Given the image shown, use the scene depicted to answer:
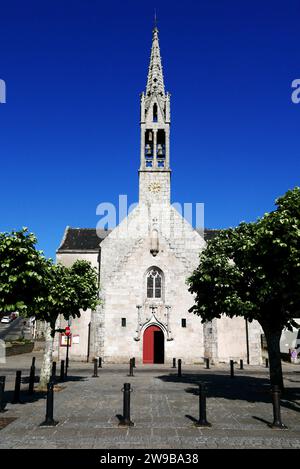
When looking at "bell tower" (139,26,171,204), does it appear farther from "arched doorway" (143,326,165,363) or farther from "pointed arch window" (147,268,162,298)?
"arched doorway" (143,326,165,363)

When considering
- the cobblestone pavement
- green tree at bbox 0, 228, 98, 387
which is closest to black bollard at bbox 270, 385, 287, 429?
the cobblestone pavement

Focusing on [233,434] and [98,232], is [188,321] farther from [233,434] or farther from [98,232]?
[233,434]

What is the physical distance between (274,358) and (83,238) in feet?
88.5

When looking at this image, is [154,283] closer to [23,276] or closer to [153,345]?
[153,345]

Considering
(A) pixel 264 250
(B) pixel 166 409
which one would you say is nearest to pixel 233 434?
(B) pixel 166 409

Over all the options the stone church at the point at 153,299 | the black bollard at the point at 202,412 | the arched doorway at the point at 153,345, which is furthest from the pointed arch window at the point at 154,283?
the black bollard at the point at 202,412

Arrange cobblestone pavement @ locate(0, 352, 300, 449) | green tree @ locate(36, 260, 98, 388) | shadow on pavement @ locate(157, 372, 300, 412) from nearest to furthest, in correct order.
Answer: cobblestone pavement @ locate(0, 352, 300, 449) < shadow on pavement @ locate(157, 372, 300, 412) < green tree @ locate(36, 260, 98, 388)

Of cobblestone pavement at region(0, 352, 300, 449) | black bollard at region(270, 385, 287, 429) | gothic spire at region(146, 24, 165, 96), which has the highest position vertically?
gothic spire at region(146, 24, 165, 96)

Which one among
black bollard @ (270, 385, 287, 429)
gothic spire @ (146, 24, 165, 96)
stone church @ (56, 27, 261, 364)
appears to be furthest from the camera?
gothic spire @ (146, 24, 165, 96)

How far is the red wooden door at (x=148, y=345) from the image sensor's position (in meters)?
28.8

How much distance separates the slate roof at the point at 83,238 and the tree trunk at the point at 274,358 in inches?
912

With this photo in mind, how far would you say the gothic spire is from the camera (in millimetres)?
34500

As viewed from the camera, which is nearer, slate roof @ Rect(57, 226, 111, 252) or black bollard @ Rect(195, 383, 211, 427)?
black bollard @ Rect(195, 383, 211, 427)

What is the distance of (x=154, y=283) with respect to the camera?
1184 inches
